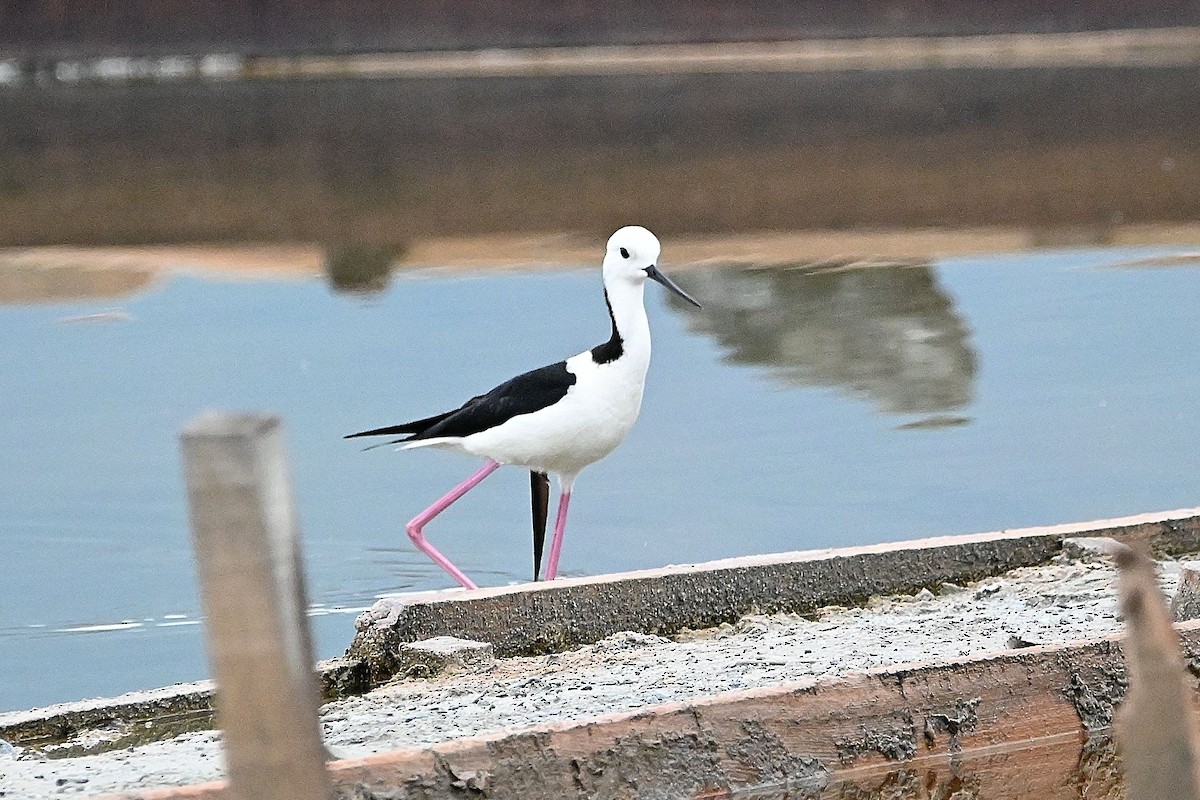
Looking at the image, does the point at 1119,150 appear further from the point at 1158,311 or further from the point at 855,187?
the point at 1158,311

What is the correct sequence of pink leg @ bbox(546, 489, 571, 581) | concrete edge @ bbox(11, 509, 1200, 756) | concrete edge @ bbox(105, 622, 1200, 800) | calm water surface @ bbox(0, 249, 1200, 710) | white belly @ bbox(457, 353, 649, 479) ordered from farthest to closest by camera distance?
calm water surface @ bbox(0, 249, 1200, 710)
pink leg @ bbox(546, 489, 571, 581)
white belly @ bbox(457, 353, 649, 479)
concrete edge @ bbox(11, 509, 1200, 756)
concrete edge @ bbox(105, 622, 1200, 800)

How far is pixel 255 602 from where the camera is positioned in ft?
8.25

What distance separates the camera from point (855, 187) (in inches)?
714

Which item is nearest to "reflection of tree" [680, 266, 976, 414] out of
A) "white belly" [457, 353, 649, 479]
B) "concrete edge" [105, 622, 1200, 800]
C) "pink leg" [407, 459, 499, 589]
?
"pink leg" [407, 459, 499, 589]

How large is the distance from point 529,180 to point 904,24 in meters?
11.5

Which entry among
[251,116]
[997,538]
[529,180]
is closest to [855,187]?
[529,180]

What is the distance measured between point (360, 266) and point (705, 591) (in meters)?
9.33

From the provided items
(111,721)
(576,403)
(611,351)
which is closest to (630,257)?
(611,351)

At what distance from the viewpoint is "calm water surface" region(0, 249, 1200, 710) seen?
7078 mm

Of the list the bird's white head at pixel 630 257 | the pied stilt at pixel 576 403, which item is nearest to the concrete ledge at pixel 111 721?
the pied stilt at pixel 576 403

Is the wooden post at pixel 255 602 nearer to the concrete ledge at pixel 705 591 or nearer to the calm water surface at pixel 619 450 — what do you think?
the concrete ledge at pixel 705 591

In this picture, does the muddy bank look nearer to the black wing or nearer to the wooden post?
the black wing

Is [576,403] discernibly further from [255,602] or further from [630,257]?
[255,602]

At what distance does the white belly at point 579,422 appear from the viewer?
236 inches
